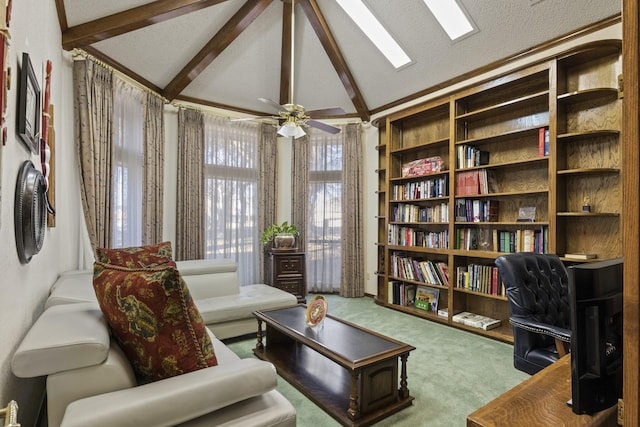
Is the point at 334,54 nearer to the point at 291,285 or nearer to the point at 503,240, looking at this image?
the point at 503,240

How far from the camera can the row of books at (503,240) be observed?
3.05 m

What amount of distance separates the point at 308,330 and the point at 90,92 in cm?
296

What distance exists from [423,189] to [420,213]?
32cm

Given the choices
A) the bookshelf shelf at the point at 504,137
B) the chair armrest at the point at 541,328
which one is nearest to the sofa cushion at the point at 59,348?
the chair armrest at the point at 541,328

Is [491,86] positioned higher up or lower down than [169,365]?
higher up

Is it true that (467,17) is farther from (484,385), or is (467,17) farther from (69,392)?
(69,392)

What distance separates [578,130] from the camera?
9.70ft

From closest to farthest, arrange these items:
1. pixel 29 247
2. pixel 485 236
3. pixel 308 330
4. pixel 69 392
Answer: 1. pixel 69 392
2. pixel 29 247
3. pixel 308 330
4. pixel 485 236

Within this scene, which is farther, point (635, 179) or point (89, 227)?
point (89, 227)

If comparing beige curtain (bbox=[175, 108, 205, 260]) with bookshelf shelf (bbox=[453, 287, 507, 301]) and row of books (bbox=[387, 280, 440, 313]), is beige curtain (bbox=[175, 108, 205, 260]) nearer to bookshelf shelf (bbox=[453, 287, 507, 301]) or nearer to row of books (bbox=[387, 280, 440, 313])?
row of books (bbox=[387, 280, 440, 313])

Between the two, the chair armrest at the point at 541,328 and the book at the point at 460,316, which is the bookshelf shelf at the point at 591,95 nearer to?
the chair armrest at the point at 541,328

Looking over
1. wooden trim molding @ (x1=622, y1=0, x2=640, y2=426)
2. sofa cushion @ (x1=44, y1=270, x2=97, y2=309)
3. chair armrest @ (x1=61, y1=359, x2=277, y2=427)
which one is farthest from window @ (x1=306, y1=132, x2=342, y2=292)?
wooden trim molding @ (x1=622, y1=0, x2=640, y2=426)

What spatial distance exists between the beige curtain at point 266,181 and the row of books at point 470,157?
8.67 feet

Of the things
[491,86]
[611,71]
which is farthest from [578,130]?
[491,86]
